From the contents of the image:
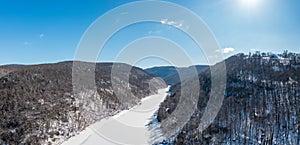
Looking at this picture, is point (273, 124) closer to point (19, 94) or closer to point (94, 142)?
point (94, 142)

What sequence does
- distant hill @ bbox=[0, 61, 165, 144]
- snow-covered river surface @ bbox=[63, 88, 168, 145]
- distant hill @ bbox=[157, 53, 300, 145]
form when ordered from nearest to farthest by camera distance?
distant hill @ bbox=[157, 53, 300, 145]
distant hill @ bbox=[0, 61, 165, 144]
snow-covered river surface @ bbox=[63, 88, 168, 145]

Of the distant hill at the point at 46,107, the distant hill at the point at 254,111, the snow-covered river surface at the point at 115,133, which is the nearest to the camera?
the distant hill at the point at 254,111

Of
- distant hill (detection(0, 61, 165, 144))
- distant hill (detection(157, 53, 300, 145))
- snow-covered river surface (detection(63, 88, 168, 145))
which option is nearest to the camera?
distant hill (detection(157, 53, 300, 145))

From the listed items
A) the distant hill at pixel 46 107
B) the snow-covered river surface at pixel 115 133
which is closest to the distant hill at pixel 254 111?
the snow-covered river surface at pixel 115 133

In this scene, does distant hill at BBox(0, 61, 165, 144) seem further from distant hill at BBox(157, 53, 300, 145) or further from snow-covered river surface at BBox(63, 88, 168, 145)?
distant hill at BBox(157, 53, 300, 145)

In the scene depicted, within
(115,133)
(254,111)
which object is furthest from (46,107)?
(254,111)

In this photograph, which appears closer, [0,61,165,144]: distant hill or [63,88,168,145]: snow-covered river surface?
[0,61,165,144]: distant hill

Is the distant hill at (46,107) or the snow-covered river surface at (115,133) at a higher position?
the distant hill at (46,107)

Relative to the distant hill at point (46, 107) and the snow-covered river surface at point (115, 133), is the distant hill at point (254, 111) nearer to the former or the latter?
the snow-covered river surface at point (115, 133)

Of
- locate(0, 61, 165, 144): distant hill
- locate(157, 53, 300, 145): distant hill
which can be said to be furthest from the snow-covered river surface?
locate(157, 53, 300, 145): distant hill
